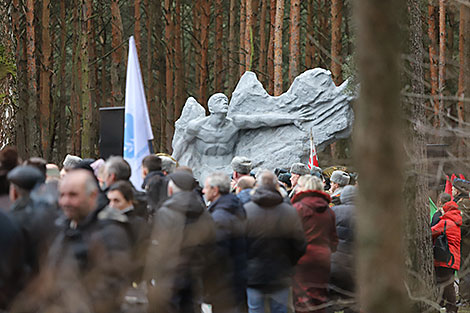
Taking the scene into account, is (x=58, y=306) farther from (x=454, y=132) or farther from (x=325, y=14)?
(x=325, y=14)

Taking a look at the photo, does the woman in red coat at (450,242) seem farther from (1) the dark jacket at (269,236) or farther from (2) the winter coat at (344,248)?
(1) the dark jacket at (269,236)

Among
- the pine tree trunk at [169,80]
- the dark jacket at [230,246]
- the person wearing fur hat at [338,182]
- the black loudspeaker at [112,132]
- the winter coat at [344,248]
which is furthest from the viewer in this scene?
the pine tree trunk at [169,80]

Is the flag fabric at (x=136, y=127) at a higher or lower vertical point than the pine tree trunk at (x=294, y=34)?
lower

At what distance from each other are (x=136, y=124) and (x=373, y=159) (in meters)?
4.96

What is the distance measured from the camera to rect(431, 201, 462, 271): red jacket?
908 cm

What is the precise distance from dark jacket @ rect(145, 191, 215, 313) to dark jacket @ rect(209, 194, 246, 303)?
17 centimetres

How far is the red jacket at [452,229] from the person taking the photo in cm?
908

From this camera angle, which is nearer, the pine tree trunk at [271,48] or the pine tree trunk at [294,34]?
the pine tree trunk at [294,34]

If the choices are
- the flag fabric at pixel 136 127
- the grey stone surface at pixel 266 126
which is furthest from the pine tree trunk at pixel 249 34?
the flag fabric at pixel 136 127

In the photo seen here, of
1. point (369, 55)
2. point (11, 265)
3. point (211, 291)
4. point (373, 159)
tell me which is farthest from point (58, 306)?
point (211, 291)

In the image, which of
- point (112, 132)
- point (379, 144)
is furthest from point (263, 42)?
point (379, 144)

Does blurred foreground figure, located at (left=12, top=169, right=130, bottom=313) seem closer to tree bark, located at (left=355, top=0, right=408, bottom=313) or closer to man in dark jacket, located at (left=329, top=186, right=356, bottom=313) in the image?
tree bark, located at (left=355, top=0, right=408, bottom=313)

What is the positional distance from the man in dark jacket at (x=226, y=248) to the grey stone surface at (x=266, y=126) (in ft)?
24.0

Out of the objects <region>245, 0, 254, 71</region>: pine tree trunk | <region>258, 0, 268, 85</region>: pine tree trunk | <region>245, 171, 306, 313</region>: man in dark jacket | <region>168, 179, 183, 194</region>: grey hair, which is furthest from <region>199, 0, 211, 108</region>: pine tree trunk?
<region>168, 179, 183, 194</region>: grey hair
